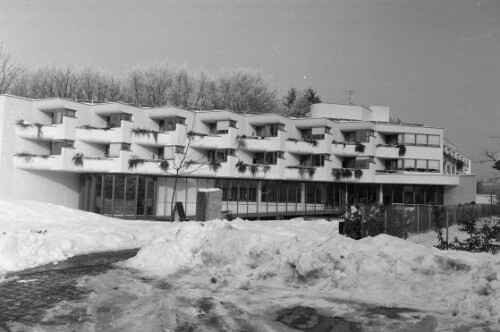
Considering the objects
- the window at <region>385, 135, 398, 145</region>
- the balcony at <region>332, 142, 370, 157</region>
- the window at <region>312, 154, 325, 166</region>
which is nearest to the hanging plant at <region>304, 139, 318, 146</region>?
the window at <region>312, 154, 325, 166</region>

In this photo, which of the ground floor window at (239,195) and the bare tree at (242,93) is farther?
the bare tree at (242,93)

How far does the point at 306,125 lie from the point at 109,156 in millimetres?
18591

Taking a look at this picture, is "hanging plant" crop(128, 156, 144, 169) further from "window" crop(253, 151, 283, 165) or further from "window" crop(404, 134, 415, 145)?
"window" crop(404, 134, 415, 145)

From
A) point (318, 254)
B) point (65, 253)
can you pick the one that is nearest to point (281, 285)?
point (318, 254)

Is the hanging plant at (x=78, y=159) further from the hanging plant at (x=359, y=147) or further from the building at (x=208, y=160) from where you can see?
the hanging plant at (x=359, y=147)

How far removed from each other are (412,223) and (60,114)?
28153 mm

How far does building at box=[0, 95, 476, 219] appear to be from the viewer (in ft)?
113

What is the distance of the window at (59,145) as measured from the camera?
34469 mm

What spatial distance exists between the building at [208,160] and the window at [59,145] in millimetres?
77

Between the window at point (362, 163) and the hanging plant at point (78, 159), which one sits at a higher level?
the window at point (362, 163)

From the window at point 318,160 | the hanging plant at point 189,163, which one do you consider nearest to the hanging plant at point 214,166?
the hanging plant at point 189,163

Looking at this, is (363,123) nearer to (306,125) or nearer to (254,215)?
(306,125)

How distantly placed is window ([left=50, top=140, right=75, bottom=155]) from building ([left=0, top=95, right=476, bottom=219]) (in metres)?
0.08

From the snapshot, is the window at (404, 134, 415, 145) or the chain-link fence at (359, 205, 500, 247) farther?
the window at (404, 134, 415, 145)
